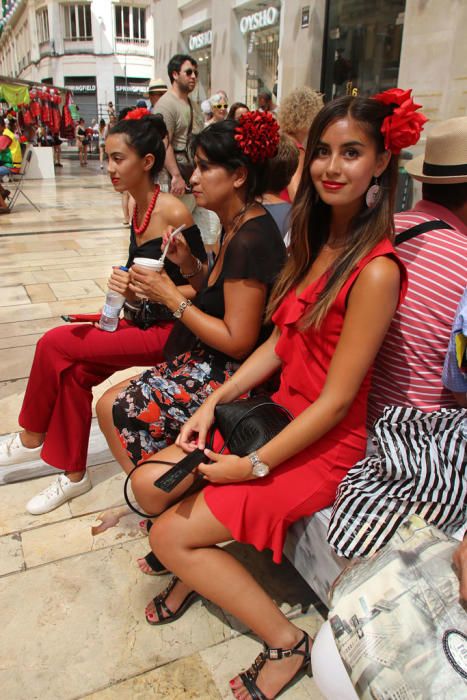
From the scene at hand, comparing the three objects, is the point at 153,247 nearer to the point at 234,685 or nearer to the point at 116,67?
the point at 234,685

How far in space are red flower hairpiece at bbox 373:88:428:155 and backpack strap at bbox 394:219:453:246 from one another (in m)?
0.26

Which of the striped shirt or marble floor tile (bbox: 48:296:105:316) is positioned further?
marble floor tile (bbox: 48:296:105:316)

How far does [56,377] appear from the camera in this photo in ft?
7.80

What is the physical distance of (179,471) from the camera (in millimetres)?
1629

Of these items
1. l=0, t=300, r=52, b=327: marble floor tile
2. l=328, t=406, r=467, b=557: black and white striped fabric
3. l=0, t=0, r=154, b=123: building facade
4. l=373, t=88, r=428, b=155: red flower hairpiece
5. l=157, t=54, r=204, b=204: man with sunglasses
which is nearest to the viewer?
l=328, t=406, r=467, b=557: black and white striped fabric

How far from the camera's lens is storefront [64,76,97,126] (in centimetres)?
4484

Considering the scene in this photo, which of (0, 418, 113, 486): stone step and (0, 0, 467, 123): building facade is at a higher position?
(0, 0, 467, 123): building facade

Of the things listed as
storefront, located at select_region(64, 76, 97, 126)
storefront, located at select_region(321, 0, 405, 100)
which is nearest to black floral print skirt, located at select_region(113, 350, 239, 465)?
storefront, located at select_region(321, 0, 405, 100)

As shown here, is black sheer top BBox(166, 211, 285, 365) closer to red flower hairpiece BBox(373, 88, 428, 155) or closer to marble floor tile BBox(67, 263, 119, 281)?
red flower hairpiece BBox(373, 88, 428, 155)

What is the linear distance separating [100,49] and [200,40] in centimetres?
3050

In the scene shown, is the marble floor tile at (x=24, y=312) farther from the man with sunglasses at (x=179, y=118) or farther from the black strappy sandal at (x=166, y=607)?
the black strappy sandal at (x=166, y=607)

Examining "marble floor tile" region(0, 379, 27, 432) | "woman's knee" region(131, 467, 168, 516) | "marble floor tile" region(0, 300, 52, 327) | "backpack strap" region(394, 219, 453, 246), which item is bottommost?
"marble floor tile" region(0, 379, 27, 432)

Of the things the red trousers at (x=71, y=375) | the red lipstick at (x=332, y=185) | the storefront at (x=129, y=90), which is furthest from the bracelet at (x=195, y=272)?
the storefront at (x=129, y=90)

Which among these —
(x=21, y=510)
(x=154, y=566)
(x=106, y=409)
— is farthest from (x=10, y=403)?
(x=154, y=566)
